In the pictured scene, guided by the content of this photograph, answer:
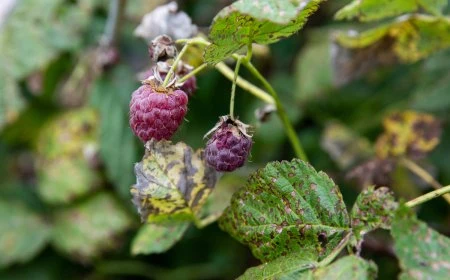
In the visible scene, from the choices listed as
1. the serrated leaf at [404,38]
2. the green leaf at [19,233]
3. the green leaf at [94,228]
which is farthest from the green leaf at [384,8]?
the green leaf at [19,233]

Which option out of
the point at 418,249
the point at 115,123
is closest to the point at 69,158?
the point at 115,123

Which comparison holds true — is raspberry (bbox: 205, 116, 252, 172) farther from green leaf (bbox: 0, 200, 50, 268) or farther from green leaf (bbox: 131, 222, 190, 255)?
green leaf (bbox: 0, 200, 50, 268)

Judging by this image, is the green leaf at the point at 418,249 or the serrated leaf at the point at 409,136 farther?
the serrated leaf at the point at 409,136

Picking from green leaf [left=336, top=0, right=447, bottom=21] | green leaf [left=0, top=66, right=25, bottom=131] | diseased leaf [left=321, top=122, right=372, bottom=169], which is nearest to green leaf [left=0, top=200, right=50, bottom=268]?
green leaf [left=0, top=66, right=25, bottom=131]

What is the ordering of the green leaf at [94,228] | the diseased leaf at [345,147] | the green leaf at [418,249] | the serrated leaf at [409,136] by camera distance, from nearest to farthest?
the green leaf at [418,249]
the serrated leaf at [409,136]
the diseased leaf at [345,147]
the green leaf at [94,228]

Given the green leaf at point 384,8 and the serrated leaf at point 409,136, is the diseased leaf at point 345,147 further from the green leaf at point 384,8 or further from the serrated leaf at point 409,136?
the green leaf at point 384,8

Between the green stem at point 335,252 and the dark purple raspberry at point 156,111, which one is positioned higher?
the dark purple raspberry at point 156,111

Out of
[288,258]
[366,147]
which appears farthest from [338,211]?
[366,147]
